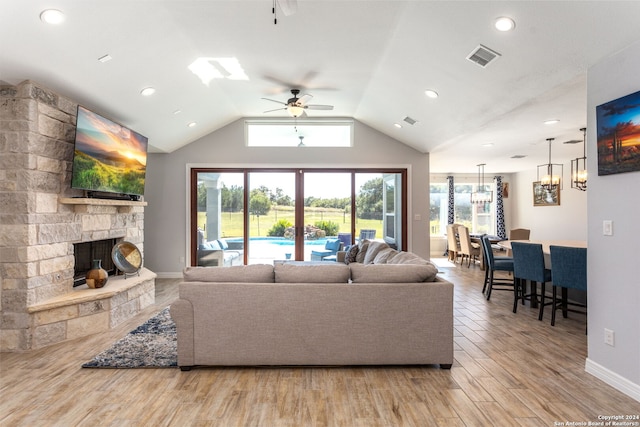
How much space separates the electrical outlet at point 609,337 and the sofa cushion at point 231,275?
2.67 meters

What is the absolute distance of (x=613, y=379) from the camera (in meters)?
2.63

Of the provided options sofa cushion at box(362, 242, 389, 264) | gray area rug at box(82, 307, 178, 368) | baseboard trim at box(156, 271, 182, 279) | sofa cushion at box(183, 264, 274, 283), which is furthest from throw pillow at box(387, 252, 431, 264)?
baseboard trim at box(156, 271, 182, 279)

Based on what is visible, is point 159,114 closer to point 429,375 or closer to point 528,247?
point 429,375

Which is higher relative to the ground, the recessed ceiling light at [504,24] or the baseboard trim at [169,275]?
the recessed ceiling light at [504,24]

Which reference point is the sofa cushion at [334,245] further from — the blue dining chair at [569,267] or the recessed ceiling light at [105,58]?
the recessed ceiling light at [105,58]

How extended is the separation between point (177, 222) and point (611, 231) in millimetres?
6571

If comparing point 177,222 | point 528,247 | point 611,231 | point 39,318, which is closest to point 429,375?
point 611,231

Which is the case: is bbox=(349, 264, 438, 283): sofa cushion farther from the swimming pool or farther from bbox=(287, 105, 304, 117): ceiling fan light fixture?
the swimming pool

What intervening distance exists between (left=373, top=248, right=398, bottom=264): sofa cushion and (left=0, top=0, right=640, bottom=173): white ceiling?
2.06 meters

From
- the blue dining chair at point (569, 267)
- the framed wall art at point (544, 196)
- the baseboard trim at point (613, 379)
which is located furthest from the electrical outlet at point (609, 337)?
the framed wall art at point (544, 196)

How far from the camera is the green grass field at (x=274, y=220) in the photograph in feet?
23.0

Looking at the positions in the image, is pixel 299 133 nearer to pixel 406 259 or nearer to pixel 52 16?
pixel 406 259

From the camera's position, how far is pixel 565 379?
108 inches

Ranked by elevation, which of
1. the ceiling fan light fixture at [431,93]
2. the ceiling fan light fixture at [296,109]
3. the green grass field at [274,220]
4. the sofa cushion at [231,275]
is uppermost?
the ceiling fan light fixture at [431,93]
